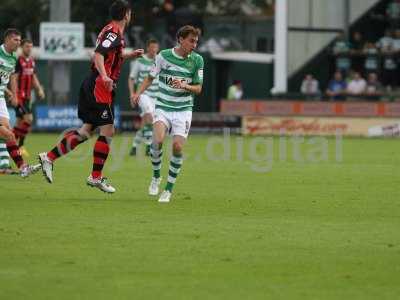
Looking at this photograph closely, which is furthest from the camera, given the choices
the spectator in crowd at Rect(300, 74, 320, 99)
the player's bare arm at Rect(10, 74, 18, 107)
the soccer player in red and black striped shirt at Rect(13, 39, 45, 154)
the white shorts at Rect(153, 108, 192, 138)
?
the spectator in crowd at Rect(300, 74, 320, 99)

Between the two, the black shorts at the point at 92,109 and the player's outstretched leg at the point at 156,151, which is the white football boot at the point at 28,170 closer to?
the black shorts at the point at 92,109

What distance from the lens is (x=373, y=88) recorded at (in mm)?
41375

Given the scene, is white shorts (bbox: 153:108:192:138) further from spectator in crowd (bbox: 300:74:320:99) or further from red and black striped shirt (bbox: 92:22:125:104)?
spectator in crowd (bbox: 300:74:320:99)

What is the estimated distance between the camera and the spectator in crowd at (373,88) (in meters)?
39.8

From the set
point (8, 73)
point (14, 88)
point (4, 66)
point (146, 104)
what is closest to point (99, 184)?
point (4, 66)

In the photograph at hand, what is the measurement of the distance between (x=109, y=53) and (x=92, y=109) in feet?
2.56

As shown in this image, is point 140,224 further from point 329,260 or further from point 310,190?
point 310,190

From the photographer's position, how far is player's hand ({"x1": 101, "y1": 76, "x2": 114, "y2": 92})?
15.1 m

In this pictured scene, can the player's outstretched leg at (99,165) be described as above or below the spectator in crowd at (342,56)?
above

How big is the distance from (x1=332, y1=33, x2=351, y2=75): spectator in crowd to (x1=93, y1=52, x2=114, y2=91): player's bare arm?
29617 millimetres

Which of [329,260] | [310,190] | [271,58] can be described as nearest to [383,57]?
[271,58]

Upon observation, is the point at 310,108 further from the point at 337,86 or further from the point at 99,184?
the point at 99,184

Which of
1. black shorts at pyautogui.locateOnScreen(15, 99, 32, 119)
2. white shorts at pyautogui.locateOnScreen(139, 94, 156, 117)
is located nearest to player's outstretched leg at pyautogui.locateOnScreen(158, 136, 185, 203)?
black shorts at pyautogui.locateOnScreen(15, 99, 32, 119)

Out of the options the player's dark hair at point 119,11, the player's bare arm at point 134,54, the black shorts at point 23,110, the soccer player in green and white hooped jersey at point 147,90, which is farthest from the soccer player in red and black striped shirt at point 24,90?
the player's dark hair at point 119,11
